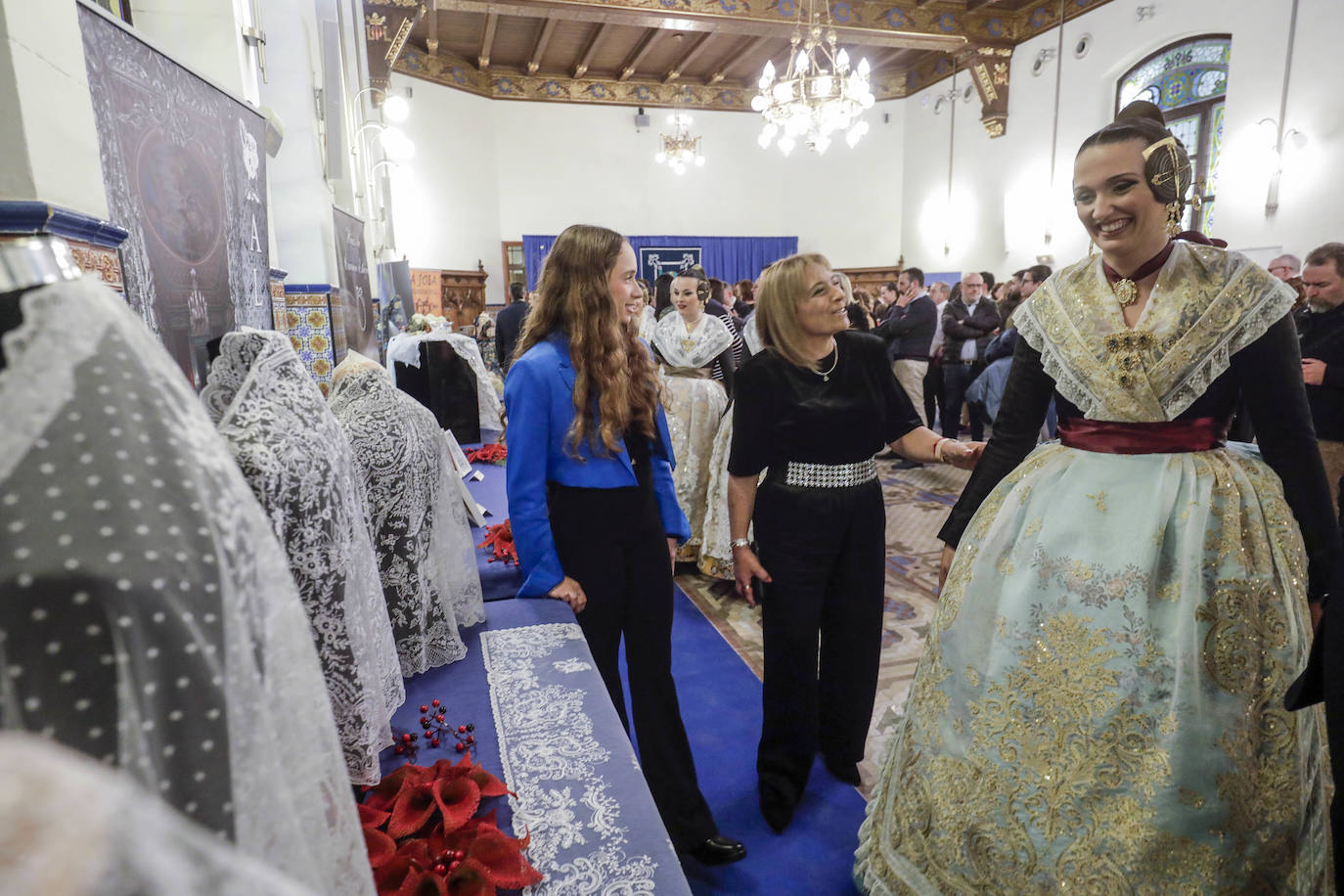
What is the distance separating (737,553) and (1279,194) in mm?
8284

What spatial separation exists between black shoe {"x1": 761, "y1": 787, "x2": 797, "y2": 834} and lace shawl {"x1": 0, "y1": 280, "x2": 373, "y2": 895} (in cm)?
180

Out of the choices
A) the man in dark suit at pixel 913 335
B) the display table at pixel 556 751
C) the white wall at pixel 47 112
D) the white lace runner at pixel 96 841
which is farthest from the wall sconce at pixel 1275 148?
the white lace runner at pixel 96 841

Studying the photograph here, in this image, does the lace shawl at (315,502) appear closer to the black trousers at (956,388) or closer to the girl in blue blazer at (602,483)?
the girl in blue blazer at (602,483)

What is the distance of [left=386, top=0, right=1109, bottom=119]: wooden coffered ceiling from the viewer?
30.9 ft

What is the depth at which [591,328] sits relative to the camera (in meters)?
1.97

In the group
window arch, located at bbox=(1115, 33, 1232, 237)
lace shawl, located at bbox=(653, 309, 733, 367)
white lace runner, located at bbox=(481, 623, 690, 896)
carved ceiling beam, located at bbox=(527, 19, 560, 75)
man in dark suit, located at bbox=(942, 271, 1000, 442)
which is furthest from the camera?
carved ceiling beam, located at bbox=(527, 19, 560, 75)

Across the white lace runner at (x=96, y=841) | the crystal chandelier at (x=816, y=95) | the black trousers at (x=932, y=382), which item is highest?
the crystal chandelier at (x=816, y=95)

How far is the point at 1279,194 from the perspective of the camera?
734 cm

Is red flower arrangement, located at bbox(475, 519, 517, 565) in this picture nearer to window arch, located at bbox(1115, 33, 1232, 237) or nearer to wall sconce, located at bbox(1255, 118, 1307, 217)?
wall sconce, located at bbox(1255, 118, 1307, 217)

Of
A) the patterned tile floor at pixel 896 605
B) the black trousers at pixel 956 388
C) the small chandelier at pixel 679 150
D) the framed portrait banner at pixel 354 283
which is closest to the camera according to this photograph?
the patterned tile floor at pixel 896 605

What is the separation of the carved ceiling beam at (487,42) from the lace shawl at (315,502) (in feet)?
33.1

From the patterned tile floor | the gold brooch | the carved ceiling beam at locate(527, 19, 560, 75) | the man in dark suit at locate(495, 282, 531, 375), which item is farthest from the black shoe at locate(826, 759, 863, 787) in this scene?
the carved ceiling beam at locate(527, 19, 560, 75)

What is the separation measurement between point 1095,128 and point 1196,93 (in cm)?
106

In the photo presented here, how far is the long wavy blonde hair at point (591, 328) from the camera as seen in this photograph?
6.41ft
